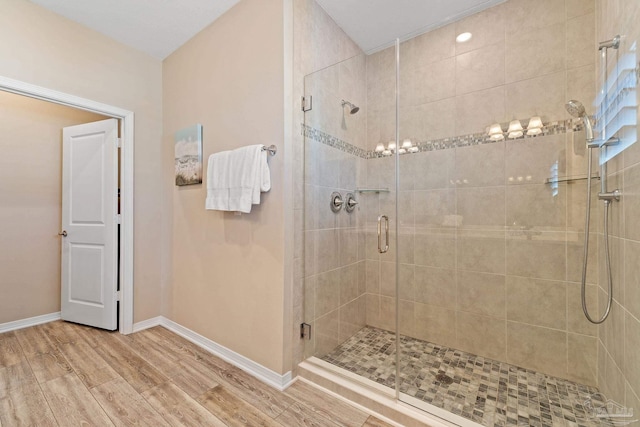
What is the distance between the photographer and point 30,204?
267 centimetres

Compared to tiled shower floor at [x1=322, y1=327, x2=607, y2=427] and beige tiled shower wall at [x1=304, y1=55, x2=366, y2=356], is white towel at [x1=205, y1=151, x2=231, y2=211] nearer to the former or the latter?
beige tiled shower wall at [x1=304, y1=55, x2=366, y2=356]

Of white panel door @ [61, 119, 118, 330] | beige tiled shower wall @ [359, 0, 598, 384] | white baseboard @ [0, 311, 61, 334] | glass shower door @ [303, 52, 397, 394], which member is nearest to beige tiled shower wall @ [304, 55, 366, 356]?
glass shower door @ [303, 52, 397, 394]

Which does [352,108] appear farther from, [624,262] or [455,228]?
[624,262]

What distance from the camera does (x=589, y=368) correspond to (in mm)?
1634

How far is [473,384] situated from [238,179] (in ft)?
6.66

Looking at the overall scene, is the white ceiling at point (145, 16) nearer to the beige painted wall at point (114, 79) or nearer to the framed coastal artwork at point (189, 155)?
the beige painted wall at point (114, 79)

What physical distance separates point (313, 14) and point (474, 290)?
7.85 feet

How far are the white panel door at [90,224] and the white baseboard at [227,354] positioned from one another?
1.12 ft

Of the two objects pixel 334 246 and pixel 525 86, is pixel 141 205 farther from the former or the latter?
pixel 525 86

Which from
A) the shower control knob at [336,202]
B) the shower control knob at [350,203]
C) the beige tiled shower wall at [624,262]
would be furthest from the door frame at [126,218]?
the beige tiled shower wall at [624,262]

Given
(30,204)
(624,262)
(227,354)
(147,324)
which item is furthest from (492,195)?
(30,204)

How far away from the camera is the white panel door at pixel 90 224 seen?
2.44 m

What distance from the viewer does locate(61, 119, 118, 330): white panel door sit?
96.0 inches

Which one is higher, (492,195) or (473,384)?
(492,195)
